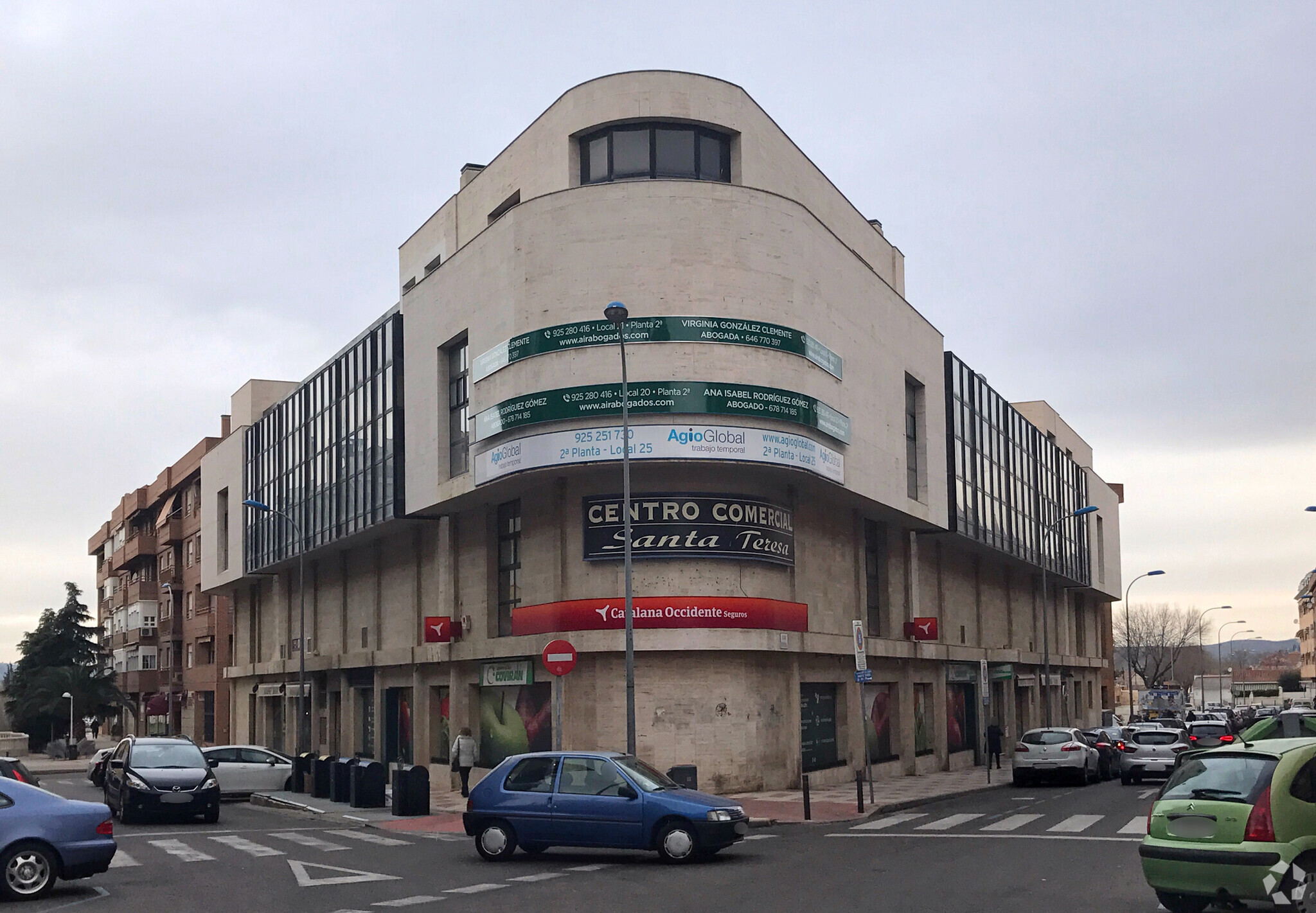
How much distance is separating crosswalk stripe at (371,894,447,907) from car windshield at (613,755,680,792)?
3596 mm

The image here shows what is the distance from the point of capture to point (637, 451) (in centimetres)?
2905

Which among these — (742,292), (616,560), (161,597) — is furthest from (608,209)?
(161,597)

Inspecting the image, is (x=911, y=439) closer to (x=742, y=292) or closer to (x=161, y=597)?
(x=742, y=292)

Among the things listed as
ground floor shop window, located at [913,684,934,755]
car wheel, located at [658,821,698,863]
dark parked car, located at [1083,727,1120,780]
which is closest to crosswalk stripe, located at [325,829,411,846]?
car wheel, located at [658,821,698,863]

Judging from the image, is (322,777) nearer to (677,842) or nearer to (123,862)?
(123,862)

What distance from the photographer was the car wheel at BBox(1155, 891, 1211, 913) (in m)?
11.7

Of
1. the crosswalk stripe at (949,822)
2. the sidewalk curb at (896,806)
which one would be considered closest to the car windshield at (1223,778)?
the crosswalk stripe at (949,822)

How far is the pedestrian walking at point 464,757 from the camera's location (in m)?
31.5

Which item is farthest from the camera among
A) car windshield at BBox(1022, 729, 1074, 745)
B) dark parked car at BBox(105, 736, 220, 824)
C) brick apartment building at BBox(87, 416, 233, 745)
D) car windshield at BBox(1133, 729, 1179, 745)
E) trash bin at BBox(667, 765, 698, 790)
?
brick apartment building at BBox(87, 416, 233, 745)

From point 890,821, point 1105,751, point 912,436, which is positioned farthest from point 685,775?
point 912,436

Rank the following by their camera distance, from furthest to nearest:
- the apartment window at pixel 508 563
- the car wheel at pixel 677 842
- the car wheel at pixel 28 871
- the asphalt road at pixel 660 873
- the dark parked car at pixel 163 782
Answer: the apartment window at pixel 508 563 < the dark parked car at pixel 163 782 < the car wheel at pixel 677 842 < the car wheel at pixel 28 871 < the asphalt road at pixel 660 873

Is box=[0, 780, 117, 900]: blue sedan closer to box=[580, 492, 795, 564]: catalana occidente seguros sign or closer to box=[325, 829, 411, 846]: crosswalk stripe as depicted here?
box=[325, 829, 411, 846]: crosswalk stripe

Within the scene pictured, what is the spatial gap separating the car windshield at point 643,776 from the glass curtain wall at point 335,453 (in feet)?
67.7

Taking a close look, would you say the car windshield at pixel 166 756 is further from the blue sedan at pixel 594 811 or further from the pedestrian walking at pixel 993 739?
the pedestrian walking at pixel 993 739
